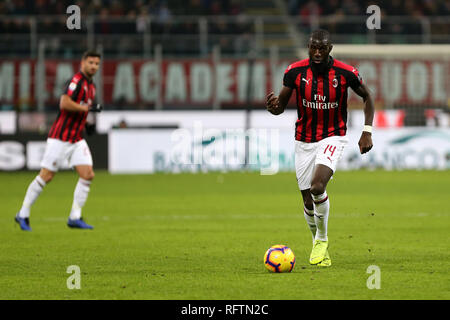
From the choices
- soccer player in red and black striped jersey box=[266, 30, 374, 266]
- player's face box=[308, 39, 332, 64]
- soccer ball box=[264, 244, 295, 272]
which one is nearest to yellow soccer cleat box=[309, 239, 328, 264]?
soccer player in red and black striped jersey box=[266, 30, 374, 266]

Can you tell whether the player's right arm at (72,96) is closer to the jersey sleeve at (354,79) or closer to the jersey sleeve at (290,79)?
the jersey sleeve at (290,79)

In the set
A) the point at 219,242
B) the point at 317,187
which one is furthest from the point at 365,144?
the point at 219,242

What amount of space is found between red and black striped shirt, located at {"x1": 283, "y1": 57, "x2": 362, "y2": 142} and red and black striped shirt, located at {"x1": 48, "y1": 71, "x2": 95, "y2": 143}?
419 centimetres

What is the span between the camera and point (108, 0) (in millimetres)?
29703

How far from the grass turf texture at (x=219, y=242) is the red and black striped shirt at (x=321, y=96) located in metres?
1.32

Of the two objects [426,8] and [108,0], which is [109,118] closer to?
[108,0]

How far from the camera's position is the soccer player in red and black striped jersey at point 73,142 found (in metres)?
12.2

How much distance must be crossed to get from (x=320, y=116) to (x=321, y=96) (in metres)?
0.21

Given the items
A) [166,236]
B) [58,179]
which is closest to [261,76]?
[58,179]

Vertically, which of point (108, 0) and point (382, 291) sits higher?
point (108, 0)

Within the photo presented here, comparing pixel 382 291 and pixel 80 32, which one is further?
pixel 80 32

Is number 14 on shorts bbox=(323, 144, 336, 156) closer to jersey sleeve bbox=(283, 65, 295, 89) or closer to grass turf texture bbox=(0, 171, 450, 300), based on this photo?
jersey sleeve bbox=(283, 65, 295, 89)

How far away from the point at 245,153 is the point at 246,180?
2.26 meters

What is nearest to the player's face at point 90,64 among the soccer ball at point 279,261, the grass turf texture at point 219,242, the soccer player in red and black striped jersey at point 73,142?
the soccer player in red and black striped jersey at point 73,142
